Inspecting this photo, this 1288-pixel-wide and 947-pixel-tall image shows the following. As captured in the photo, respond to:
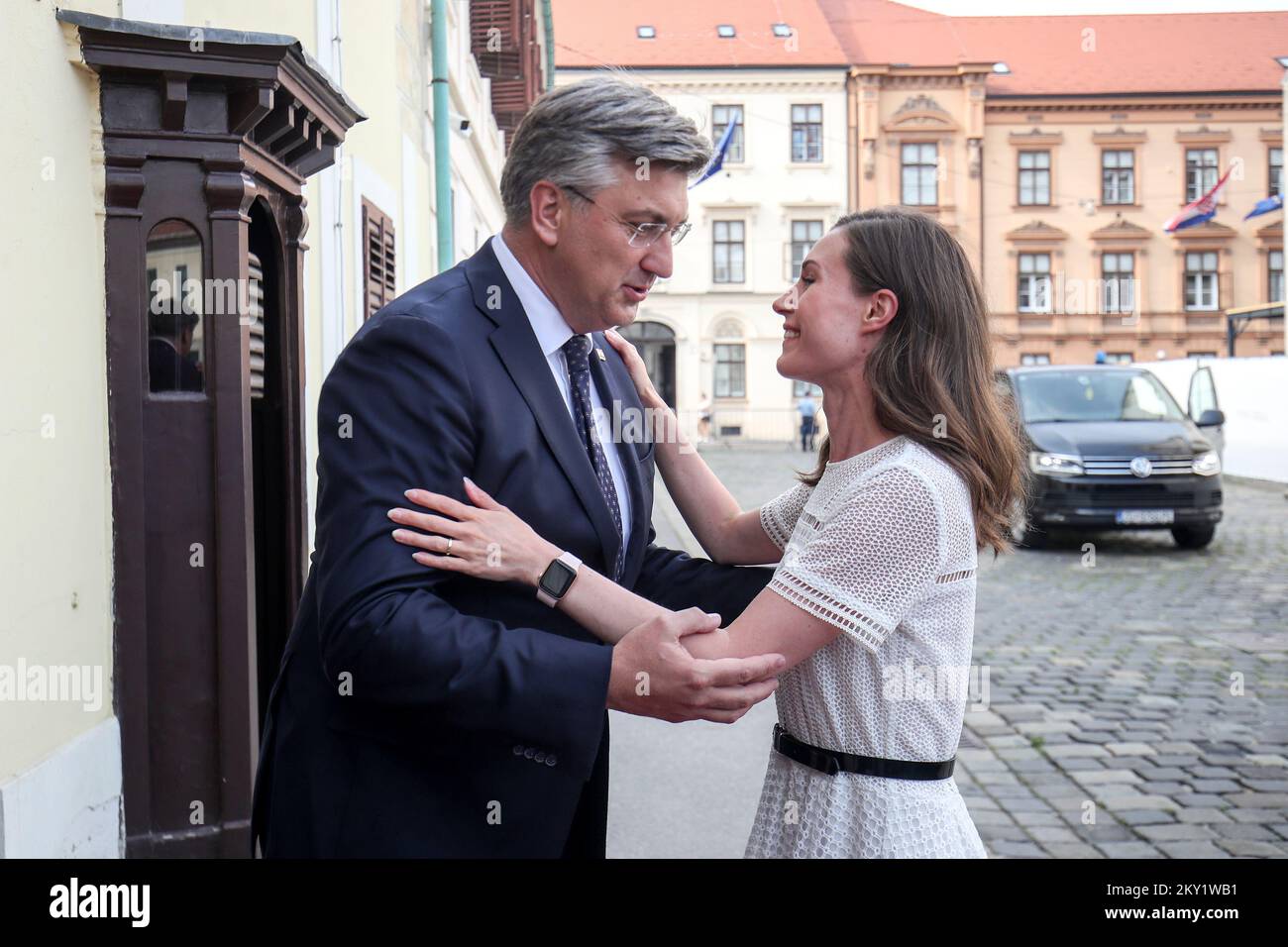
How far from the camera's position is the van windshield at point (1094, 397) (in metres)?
14.2

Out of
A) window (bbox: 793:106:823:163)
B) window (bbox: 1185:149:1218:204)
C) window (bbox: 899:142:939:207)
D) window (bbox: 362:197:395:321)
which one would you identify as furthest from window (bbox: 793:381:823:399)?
window (bbox: 362:197:395:321)

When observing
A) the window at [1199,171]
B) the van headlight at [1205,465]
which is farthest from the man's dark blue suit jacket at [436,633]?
the window at [1199,171]

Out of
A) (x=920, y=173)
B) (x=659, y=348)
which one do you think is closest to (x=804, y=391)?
(x=659, y=348)

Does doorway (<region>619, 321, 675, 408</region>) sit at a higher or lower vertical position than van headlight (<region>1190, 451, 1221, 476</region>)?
higher

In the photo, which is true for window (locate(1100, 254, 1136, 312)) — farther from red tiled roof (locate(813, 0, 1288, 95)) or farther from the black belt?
the black belt

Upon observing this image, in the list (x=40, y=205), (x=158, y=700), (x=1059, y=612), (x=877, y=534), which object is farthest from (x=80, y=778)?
(x=1059, y=612)

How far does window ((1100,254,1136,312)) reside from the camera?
4581 cm

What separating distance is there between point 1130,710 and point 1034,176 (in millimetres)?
42750

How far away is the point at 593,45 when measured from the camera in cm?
4866

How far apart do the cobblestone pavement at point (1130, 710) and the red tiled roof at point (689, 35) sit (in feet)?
119

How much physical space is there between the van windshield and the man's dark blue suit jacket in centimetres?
1260
